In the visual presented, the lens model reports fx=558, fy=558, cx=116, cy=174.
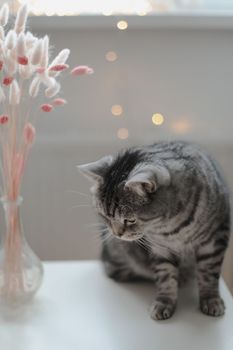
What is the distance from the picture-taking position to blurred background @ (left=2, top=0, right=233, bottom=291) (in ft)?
4.41

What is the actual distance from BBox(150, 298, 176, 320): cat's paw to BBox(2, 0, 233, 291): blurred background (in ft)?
1.34

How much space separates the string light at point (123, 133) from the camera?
1396mm

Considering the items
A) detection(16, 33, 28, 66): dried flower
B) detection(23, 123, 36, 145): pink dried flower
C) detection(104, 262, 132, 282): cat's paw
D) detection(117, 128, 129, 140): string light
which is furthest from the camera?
detection(117, 128, 129, 140): string light

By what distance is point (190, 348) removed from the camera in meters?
0.98

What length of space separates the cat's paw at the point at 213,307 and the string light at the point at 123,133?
1.58 feet

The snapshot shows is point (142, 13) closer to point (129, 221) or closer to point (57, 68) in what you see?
point (57, 68)

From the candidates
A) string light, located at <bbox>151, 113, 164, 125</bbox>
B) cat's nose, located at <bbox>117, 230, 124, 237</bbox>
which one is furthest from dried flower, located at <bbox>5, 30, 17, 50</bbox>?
string light, located at <bbox>151, 113, 164, 125</bbox>

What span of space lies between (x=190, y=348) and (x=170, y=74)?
0.68 m

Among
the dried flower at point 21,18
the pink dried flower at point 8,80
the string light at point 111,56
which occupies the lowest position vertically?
the pink dried flower at point 8,80

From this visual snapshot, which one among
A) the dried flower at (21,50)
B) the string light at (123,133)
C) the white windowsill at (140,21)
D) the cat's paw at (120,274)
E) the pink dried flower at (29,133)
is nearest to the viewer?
the dried flower at (21,50)

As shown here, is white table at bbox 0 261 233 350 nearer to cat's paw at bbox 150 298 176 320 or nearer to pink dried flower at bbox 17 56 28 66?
cat's paw at bbox 150 298 176 320

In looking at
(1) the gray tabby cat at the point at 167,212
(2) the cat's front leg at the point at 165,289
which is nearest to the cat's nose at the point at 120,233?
(1) the gray tabby cat at the point at 167,212

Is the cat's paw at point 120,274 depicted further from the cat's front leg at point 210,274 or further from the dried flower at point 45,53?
the dried flower at point 45,53

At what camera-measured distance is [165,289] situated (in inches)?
43.7
